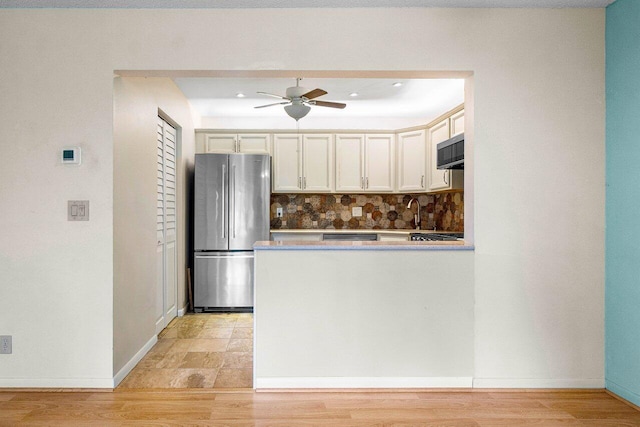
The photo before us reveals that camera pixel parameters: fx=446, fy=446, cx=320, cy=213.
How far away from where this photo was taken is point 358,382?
2.75 m

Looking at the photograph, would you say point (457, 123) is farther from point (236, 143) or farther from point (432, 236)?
point (236, 143)

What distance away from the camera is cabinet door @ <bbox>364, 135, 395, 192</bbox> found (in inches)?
221

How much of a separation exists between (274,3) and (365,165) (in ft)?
10.3

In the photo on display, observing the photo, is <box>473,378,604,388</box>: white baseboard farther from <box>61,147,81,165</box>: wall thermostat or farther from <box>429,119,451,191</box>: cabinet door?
<box>61,147,81,165</box>: wall thermostat

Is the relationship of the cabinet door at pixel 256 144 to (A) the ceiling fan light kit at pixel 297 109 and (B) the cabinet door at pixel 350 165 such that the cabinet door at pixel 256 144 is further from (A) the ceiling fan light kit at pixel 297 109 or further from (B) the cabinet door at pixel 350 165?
(A) the ceiling fan light kit at pixel 297 109

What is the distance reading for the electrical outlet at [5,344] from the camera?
273 cm

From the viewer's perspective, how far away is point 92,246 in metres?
2.74

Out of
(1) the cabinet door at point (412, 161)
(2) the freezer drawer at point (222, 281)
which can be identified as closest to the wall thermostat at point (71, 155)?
(2) the freezer drawer at point (222, 281)

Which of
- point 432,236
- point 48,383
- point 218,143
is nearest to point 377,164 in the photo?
point 432,236

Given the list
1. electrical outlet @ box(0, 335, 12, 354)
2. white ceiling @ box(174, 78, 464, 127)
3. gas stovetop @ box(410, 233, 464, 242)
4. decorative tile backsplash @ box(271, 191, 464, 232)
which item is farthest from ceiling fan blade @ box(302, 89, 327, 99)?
electrical outlet @ box(0, 335, 12, 354)

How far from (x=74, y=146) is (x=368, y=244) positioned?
6.30 ft

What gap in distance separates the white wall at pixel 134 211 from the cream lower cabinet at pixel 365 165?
7.61 feet

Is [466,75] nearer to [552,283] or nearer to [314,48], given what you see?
[314,48]

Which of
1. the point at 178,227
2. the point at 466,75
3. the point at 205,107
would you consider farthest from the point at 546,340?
the point at 205,107
